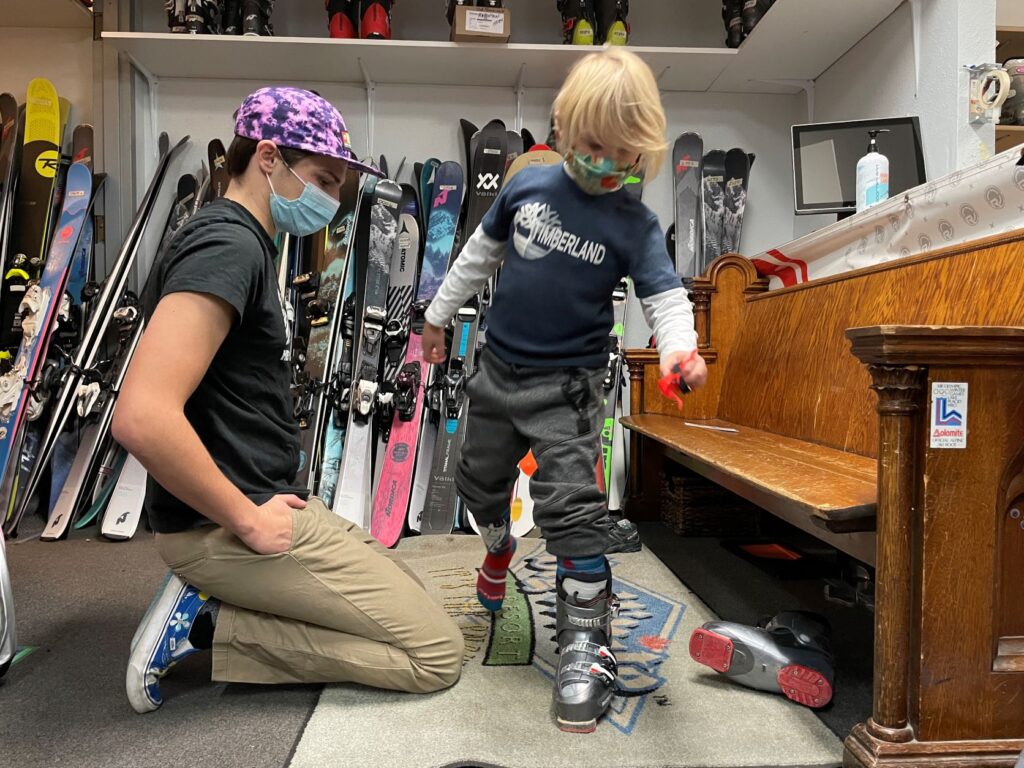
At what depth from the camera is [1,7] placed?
3.09m

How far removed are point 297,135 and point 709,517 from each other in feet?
6.63

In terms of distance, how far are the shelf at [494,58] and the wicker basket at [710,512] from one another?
6.03 ft

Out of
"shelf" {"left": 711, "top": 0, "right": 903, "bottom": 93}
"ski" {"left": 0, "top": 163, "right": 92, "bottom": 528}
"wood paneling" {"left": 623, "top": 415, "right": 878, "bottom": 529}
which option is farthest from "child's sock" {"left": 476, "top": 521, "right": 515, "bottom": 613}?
"shelf" {"left": 711, "top": 0, "right": 903, "bottom": 93}

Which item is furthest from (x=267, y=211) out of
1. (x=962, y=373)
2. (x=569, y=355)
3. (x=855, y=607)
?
(x=855, y=607)

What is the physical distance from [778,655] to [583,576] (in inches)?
17.0

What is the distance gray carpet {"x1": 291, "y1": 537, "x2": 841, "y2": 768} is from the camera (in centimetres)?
111

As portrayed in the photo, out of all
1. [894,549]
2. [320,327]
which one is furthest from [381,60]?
[894,549]

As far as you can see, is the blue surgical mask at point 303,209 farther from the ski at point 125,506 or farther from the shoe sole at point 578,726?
the ski at point 125,506

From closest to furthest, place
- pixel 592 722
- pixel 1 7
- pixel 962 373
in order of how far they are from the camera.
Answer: pixel 962 373 < pixel 592 722 < pixel 1 7

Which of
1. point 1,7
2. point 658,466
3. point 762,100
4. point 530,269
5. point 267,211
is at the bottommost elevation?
point 658,466

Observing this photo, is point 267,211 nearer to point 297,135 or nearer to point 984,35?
point 297,135

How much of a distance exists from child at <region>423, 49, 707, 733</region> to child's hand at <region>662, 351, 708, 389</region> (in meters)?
0.01

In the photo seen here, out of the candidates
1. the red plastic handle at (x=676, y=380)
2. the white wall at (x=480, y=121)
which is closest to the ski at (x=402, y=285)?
the white wall at (x=480, y=121)

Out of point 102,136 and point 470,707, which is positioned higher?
point 102,136
